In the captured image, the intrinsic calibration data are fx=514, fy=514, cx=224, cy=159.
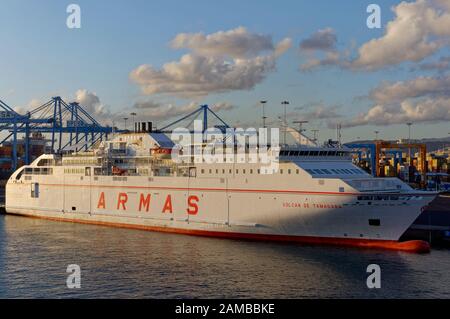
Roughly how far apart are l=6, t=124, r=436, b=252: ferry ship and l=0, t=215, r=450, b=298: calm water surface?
59.2 inches

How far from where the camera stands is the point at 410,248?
1248 inches

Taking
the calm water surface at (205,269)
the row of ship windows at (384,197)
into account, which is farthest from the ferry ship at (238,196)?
the calm water surface at (205,269)

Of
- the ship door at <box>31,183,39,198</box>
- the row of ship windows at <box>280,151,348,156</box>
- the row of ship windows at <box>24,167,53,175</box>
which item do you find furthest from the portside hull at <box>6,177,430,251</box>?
the ship door at <box>31,183,39,198</box>

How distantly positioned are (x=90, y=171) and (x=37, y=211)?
9270 mm

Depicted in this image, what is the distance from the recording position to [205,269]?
27.4 m

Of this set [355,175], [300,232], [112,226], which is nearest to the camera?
[300,232]

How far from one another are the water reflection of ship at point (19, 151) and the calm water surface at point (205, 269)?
78114 millimetres

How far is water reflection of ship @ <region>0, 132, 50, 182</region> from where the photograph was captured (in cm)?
11038

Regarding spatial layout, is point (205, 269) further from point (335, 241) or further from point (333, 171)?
point (333, 171)

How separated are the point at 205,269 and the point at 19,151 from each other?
111464mm

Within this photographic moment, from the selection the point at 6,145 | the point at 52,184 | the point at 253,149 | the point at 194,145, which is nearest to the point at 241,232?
the point at 253,149

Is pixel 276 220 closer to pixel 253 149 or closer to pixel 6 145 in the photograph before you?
pixel 253 149

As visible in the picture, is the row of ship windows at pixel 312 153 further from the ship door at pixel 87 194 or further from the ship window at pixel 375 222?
the ship door at pixel 87 194

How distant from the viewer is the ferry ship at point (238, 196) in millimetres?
32094
